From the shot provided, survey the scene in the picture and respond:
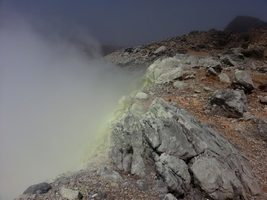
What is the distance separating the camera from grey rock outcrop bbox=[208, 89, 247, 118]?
16.1 meters

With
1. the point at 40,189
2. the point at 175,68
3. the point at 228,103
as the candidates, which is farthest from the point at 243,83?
the point at 40,189

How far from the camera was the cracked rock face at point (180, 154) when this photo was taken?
1209cm

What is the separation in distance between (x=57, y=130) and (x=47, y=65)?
23.0 feet

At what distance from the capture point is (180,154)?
12.5 meters

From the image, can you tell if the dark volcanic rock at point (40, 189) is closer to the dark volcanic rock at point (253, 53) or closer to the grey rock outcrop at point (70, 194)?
the grey rock outcrop at point (70, 194)

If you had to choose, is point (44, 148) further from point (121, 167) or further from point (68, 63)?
point (68, 63)

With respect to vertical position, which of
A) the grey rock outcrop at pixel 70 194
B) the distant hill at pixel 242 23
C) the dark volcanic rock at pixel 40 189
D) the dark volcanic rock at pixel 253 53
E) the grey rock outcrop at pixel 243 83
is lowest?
the grey rock outcrop at pixel 70 194

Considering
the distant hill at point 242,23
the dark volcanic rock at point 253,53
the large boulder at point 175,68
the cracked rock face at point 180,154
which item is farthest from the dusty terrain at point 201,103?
the distant hill at point 242,23

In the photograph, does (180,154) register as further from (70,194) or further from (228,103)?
(228,103)

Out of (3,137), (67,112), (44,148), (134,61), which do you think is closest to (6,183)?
(44,148)

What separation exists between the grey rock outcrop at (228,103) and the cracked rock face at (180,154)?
229 centimetres

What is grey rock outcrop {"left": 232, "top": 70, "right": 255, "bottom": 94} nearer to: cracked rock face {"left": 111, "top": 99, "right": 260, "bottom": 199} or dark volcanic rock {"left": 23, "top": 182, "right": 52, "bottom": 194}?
cracked rock face {"left": 111, "top": 99, "right": 260, "bottom": 199}

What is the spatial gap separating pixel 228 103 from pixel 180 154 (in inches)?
176

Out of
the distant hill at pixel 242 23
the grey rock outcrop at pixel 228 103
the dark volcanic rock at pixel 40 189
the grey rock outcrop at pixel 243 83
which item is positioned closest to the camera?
the dark volcanic rock at pixel 40 189
